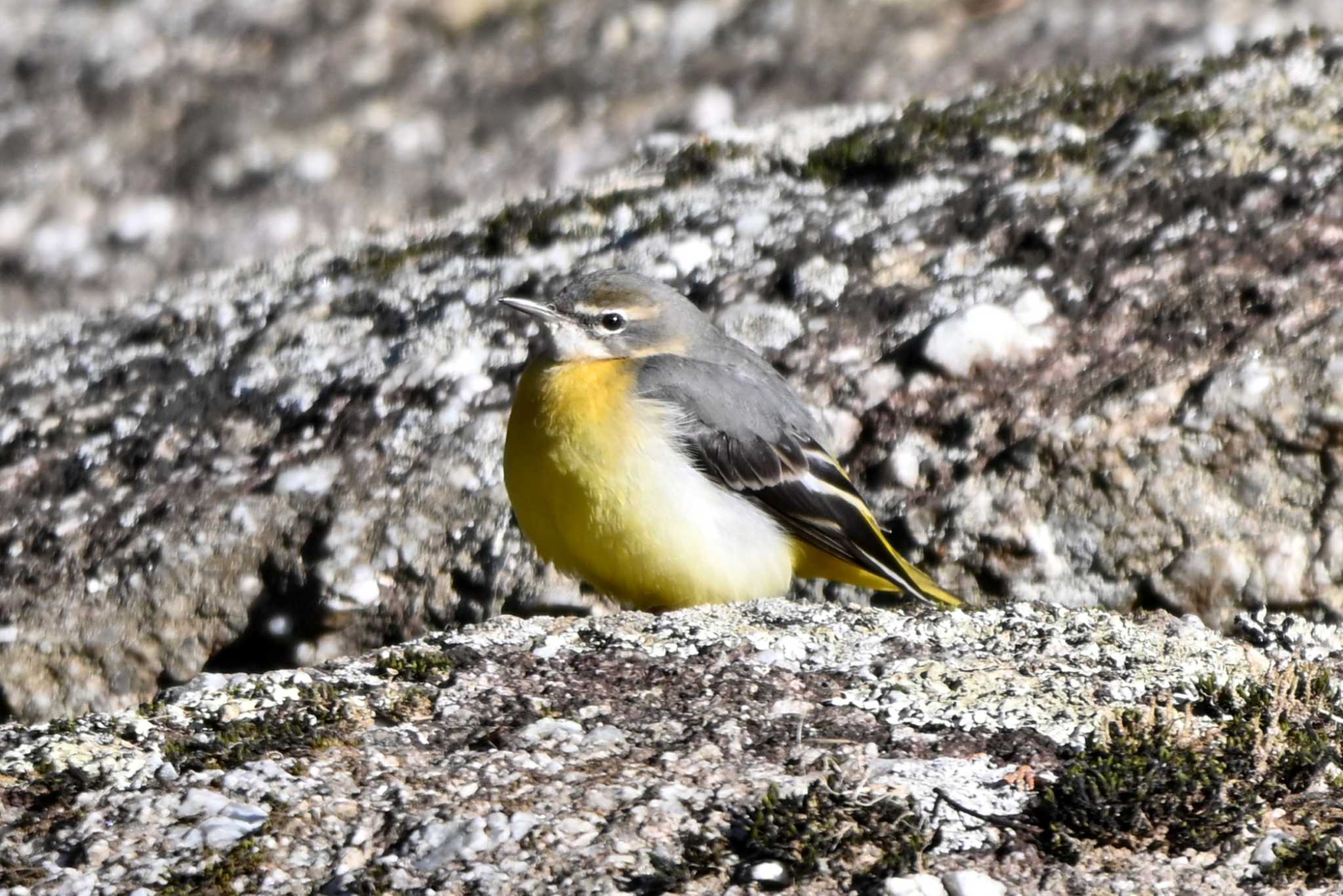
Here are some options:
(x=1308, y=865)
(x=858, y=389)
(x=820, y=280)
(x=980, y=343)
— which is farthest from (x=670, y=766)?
(x=820, y=280)

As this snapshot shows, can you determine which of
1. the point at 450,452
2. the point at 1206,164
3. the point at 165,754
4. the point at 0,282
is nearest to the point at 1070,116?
the point at 1206,164

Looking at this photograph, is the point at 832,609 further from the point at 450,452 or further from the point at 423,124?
the point at 423,124

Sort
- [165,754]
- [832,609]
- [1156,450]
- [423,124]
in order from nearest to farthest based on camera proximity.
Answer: [165,754], [832,609], [1156,450], [423,124]

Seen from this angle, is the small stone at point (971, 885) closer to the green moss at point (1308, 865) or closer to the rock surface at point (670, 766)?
the rock surface at point (670, 766)

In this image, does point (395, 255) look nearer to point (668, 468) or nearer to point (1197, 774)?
point (668, 468)

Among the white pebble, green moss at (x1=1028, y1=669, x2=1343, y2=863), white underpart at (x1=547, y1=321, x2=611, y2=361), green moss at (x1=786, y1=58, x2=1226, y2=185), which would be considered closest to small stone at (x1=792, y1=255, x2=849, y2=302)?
the white pebble

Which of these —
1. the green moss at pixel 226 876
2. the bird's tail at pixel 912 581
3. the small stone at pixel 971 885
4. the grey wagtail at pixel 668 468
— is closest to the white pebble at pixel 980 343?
the grey wagtail at pixel 668 468

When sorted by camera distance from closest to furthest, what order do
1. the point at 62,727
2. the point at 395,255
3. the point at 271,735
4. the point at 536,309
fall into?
the point at 271,735, the point at 62,727, the point at 536,309, the point at 395,255
